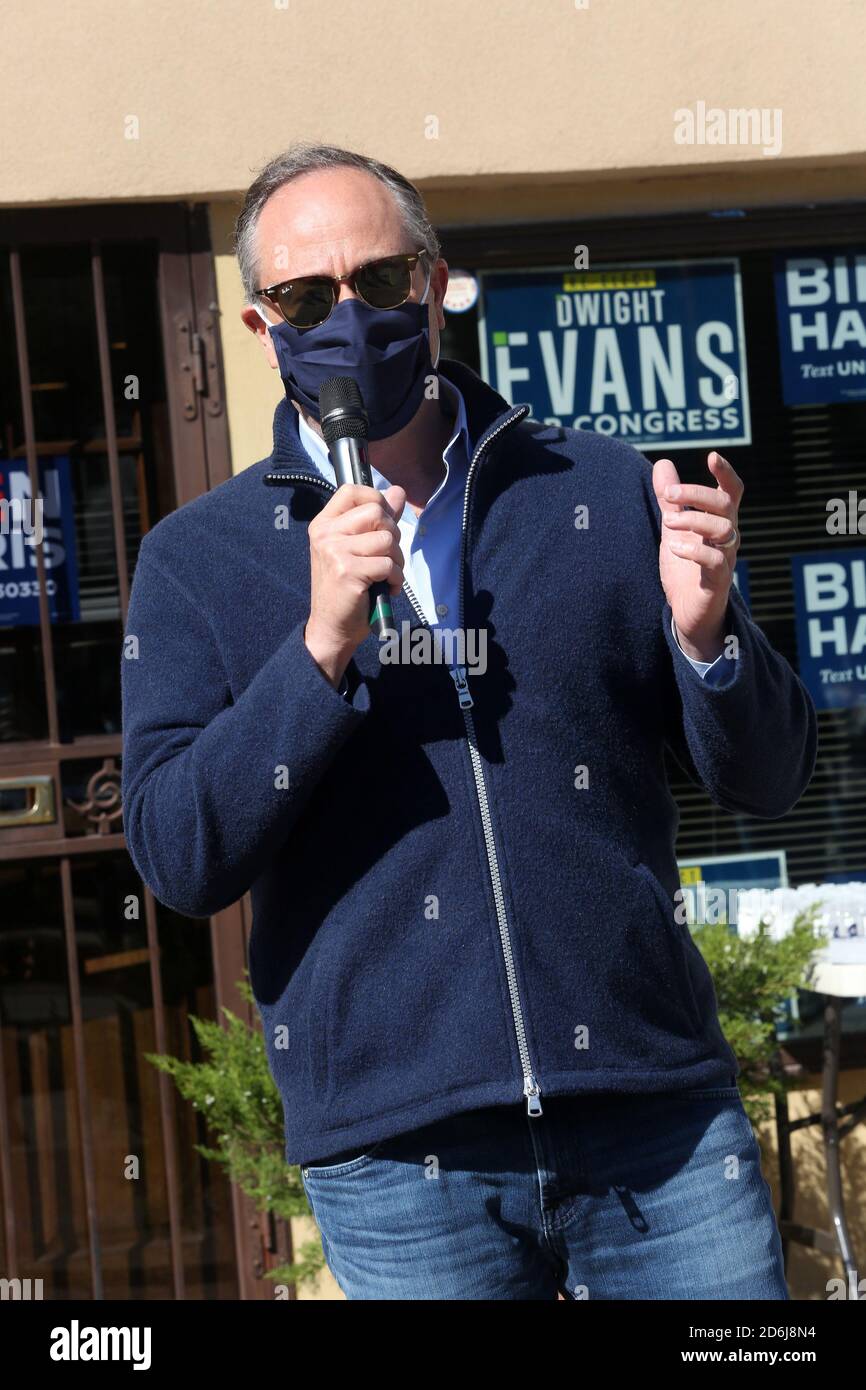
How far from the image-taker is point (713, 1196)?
171cm

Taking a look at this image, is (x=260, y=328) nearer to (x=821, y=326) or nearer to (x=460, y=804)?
(x=460, y=804)

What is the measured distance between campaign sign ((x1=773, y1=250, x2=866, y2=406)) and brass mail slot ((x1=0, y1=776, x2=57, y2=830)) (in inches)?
92.0

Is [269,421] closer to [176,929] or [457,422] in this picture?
[176,929]

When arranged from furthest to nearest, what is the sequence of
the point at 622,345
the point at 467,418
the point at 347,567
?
the point at 622,345 → the point at 467,418 → the point at 347,567

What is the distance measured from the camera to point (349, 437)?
1.75 m

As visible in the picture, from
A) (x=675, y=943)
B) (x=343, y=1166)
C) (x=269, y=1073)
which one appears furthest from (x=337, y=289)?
(x=269, y=1073)

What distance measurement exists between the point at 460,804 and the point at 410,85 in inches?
113

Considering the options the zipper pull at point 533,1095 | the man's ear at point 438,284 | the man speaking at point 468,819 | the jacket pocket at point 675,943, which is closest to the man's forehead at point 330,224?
the man speaking at point 468,819

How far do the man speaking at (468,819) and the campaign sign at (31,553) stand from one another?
237 cm

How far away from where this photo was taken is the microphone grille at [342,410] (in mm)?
1771

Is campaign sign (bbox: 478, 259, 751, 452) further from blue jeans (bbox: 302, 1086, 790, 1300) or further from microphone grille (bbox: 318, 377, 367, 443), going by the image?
blue jeans (bbox: 302, 1086, 790, 1300)

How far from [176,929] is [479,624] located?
260cm

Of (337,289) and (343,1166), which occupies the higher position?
(337,289)

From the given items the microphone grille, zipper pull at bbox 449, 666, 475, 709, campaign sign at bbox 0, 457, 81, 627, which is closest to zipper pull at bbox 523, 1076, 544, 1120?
zipper pull at bbox 449, 666, 475, 709
